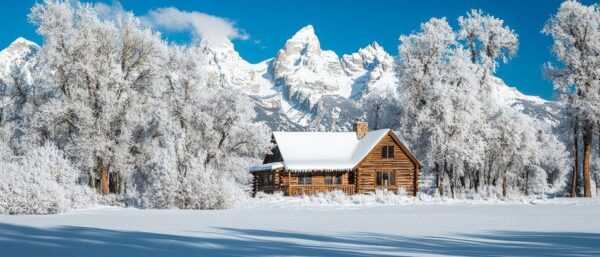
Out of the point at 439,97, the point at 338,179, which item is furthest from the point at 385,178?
the point at 439,97

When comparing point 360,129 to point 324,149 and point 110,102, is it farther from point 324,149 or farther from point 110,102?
point 110,102

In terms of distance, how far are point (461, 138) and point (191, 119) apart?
18.8 metres

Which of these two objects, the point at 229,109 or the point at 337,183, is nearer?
the point at 229,109

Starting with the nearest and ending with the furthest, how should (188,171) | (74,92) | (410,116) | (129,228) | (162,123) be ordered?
(129,228) → (188,171) → (74,92) → (162,123) → (410,116)

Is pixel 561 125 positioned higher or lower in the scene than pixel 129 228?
higher

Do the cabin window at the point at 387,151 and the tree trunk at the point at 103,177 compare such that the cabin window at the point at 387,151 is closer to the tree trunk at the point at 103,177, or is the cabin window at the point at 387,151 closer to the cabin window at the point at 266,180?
the cabin window at the point at 266,180

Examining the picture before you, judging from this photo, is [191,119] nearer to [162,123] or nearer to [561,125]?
[162,123]

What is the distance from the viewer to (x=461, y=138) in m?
39.4

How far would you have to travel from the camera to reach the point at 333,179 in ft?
143

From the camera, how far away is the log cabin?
140ft

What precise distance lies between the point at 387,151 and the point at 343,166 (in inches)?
158

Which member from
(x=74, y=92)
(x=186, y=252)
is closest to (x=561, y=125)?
(x=74, y=92)

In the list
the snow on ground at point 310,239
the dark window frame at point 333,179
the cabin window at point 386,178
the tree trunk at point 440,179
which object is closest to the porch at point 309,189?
the dark window frame at point 333,179

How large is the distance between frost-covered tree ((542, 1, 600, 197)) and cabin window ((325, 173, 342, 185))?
16.8 metres
